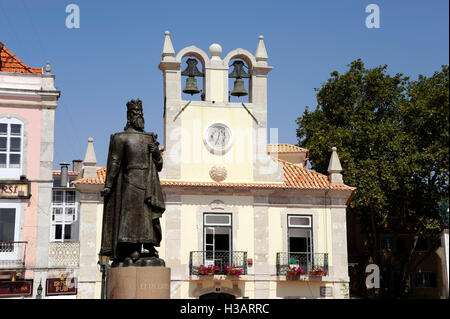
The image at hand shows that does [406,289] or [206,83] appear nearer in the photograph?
[206,83]

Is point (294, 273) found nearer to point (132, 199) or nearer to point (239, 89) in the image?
point (239, 89)

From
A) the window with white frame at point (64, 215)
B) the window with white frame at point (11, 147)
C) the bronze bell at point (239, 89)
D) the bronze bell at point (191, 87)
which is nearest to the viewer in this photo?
the bronze bell at point (191, 87)

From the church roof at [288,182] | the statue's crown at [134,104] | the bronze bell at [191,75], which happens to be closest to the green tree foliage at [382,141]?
the church roof at [288,182]

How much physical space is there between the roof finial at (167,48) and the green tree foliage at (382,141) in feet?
37.5

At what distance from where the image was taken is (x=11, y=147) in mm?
30500

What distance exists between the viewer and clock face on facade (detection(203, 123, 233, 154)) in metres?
30.2

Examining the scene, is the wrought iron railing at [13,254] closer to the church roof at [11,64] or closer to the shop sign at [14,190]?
the shop sign at [14,190]

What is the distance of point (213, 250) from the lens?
2925cm

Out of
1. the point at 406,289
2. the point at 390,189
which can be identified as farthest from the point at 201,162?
the point at 406,289

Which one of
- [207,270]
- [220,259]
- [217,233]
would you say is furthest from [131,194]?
[217,233]

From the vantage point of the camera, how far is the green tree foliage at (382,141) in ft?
119

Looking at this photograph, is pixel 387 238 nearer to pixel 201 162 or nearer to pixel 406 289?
pixel 406 289

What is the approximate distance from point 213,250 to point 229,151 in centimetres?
428

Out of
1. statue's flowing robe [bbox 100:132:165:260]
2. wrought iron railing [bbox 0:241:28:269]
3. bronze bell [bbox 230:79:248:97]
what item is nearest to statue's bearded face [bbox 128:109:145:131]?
statue's flowing robe [bbox 100:132:165:260]
